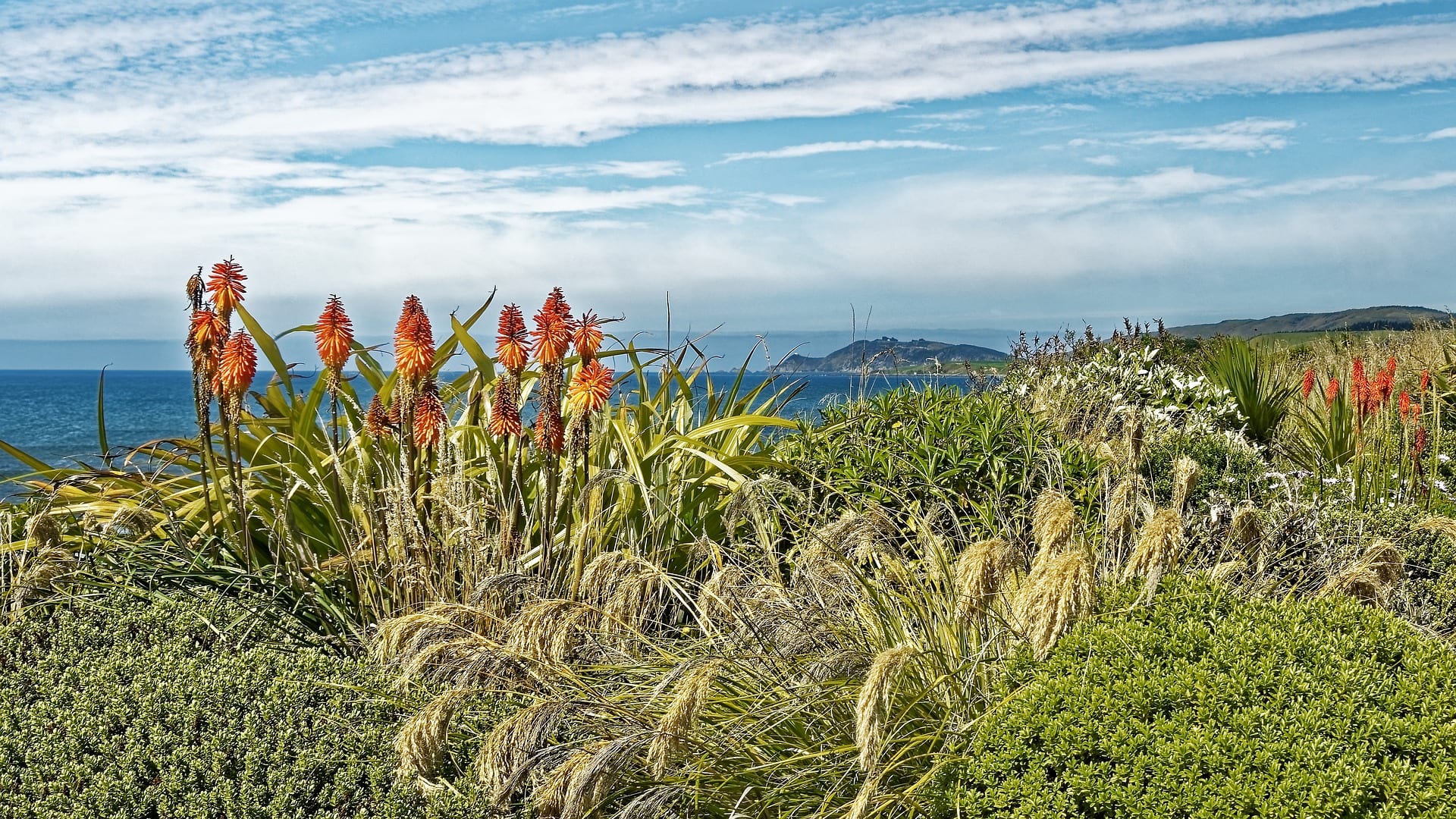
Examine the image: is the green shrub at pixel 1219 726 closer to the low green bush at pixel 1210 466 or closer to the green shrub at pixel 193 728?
the green shrub at pixel 193 728

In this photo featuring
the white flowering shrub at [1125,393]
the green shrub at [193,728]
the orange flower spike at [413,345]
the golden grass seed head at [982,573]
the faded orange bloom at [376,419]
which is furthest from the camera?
the white flowering shrub at [1125,393]

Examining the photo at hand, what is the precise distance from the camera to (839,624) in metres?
3.48

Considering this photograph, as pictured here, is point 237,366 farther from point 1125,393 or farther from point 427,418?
point 1125,393

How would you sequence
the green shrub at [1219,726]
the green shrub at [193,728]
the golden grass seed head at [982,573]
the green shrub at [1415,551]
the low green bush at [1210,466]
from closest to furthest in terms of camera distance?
the green shrub at [1219,726] < the golden grass seed head at [982,573] < the green shrub at [193,728] < the green shrub at [1415,551] < the low green bush at [1210,466]

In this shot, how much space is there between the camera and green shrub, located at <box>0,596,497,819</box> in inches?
127

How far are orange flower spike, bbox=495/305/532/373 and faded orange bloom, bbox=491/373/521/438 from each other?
0.19ft

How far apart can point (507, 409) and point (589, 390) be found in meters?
0.32

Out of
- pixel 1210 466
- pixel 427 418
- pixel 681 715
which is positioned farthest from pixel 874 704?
pixel 1210 466

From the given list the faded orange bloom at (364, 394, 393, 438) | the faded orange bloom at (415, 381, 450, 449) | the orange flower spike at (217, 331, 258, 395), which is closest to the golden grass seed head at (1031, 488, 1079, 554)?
the faded orange bloom at (415, 381, 450, 449)

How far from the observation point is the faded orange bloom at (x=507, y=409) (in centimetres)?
391

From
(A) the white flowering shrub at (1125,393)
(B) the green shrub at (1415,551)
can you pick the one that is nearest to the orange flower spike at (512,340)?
(B) the green shrub at (1415,551)

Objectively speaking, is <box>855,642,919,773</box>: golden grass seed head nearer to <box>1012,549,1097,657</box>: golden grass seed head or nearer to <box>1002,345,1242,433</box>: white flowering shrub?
<box>1012,549,1097,657</box>: golden grass seed head

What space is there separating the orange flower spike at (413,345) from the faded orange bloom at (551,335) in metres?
0.38

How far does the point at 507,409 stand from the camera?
3945 mm
